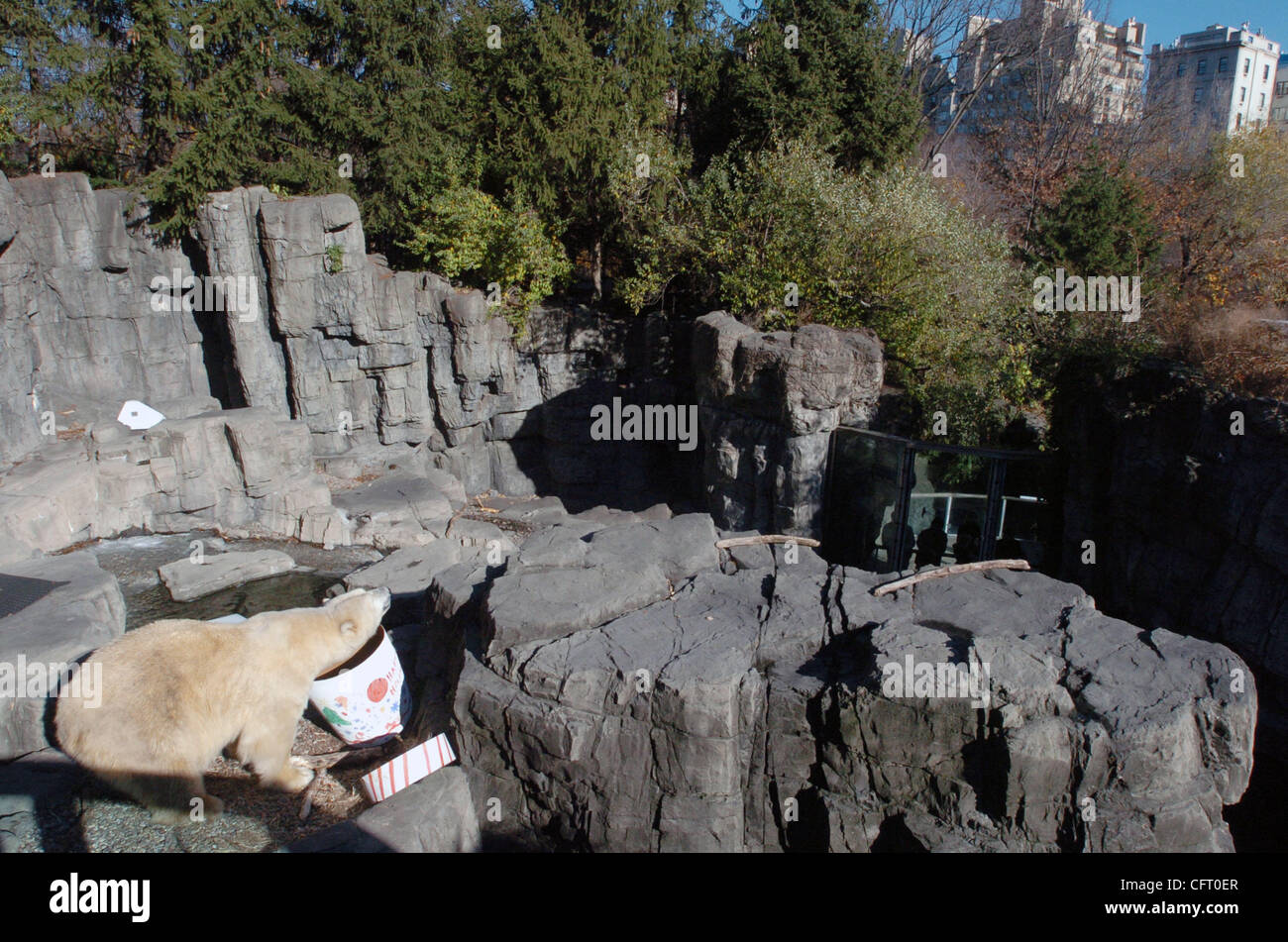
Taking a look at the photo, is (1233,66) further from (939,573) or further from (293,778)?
(293,778)

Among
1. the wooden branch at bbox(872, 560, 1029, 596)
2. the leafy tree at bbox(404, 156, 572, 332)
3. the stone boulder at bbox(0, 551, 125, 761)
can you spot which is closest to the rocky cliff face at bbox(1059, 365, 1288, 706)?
the wooden branch at bbox(872, 560, 1029, 596)

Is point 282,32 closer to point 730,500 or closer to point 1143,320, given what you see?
point 730,500

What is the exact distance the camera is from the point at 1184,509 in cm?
1009

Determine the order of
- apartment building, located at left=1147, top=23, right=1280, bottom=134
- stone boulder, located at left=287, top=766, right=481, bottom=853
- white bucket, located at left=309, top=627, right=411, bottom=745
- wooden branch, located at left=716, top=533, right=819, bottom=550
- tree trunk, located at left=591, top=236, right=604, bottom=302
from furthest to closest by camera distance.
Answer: apartment building, located at left=1147, top=23, right=1280, bottom=134 → tree trunk, located at left=591, top=236, right=604, bottom=302 → wooden branch, located at left=716, top=533, right=819, bottom=550 → white bucket, located at left=309, top=627, right=411, bottom=745 → stone boulder, located at left=287, top=766, right=481, bottom=853

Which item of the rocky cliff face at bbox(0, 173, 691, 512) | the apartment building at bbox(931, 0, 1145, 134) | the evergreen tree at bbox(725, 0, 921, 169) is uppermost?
the apartment building at bbox(931, 0, 1145, 134)

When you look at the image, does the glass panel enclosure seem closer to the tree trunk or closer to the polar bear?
the polar bear

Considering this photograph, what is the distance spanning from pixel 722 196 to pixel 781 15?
4435 millimetres

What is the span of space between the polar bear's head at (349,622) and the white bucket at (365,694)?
0.19 meters

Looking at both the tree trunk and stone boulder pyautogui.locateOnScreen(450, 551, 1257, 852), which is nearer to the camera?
stone boulder pyautogui.locateOnScreen(450, 551, 1257, 852)

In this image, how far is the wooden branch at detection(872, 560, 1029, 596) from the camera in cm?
643
